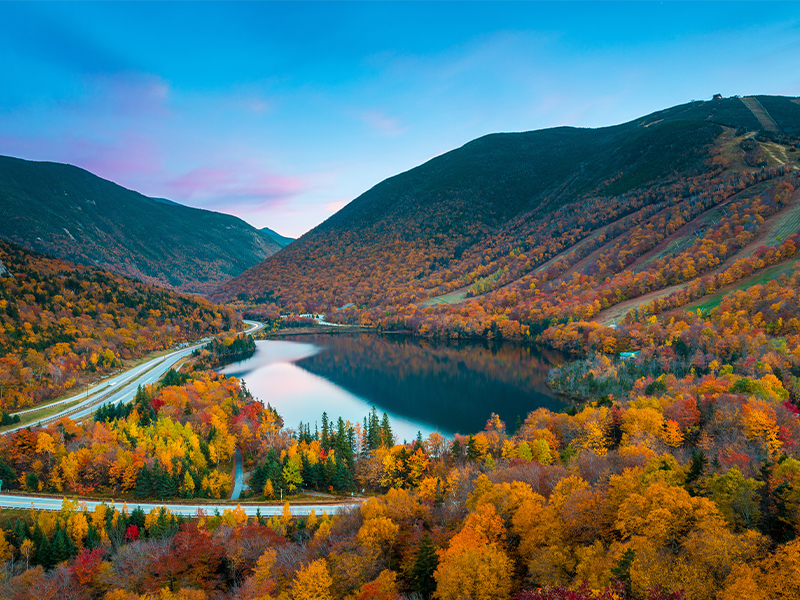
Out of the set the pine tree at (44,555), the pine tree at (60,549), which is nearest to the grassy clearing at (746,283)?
the pine tree at (60,549)

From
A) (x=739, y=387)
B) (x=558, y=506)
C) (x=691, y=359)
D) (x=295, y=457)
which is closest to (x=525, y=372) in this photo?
(x=691, y=359)

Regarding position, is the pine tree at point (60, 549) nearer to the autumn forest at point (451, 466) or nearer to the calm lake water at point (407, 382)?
the autumn forest at point (451, 466)

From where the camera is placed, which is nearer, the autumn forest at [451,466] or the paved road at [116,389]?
the autumn forest at [451,466]

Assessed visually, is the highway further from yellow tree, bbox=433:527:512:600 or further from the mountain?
the mountain

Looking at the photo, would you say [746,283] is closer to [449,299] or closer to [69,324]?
[449,299]

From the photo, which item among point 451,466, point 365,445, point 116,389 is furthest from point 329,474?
point 116,389

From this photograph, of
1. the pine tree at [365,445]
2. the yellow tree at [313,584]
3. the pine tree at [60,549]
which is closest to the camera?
the yellow tree at [313,584]

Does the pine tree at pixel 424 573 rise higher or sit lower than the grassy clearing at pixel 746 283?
lower
